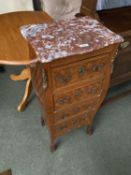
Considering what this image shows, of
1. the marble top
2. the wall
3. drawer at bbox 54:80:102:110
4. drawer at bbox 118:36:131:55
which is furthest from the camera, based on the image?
the wall

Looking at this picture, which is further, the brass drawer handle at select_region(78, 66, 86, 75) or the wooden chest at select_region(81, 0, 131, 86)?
the wooden chest at select_region(81, 0, 131, 86)

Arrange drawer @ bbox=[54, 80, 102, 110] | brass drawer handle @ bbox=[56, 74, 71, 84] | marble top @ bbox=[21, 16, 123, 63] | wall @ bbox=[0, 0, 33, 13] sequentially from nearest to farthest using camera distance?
marble top @ bbox=[21, 16, 123, 63] < brass drawer handle @ bbox=[56, 74, 71, 84] < drawer @ bbox=[54, 80, 102, 110] < wall @ bbox=[0, 0, 33, 13]

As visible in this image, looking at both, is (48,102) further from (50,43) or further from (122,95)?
(122,95)

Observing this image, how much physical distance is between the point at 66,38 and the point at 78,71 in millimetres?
166

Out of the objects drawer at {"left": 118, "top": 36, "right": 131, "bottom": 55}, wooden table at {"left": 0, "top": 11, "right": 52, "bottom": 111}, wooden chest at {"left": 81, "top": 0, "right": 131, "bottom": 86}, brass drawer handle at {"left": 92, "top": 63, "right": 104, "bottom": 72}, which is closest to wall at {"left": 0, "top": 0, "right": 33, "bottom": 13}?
wooden table at {"left": 0, "top": 11, "right": 52, "bottom": 111}

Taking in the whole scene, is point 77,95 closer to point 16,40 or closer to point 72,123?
point 72,123

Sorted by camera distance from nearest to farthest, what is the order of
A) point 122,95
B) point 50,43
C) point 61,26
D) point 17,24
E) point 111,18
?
point 50,43 < point 61,26 < point 111,18 < point 17,24 < point 122,95

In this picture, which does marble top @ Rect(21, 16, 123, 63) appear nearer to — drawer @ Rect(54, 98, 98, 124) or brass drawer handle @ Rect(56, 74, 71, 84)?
brass drawer handle @ Rect(56, 74, 71, 84)

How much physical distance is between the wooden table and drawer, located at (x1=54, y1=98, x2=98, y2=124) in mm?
338

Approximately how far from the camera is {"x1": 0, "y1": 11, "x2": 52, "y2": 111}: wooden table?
1.14 meters

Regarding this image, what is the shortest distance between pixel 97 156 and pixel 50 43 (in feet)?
2.99

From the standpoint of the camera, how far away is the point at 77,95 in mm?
1071

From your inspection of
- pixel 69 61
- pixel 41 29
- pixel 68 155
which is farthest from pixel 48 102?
pixel 68 155

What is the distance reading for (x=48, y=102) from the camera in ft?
3.31
